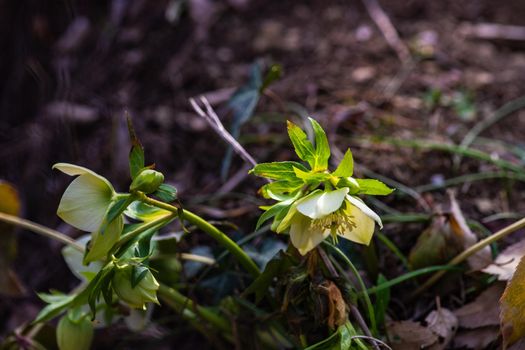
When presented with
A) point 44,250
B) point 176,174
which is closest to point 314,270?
point 176,174

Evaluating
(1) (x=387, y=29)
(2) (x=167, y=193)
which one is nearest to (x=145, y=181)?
(2) (x=167, y=193)

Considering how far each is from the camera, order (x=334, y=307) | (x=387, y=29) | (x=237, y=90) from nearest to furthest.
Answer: (x=334, y=307)
(x=237, y=90)
(x=387, y=29)

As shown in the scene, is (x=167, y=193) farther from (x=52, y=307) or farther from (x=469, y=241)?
(x=469, y=241)

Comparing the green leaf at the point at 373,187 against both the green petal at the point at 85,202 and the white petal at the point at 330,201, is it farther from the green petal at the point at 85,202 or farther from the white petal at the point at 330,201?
the green petal at the point at 85,202

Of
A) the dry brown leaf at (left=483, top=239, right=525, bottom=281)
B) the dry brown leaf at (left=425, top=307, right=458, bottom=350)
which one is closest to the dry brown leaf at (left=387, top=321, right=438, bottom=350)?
the dry brown leaf at (left=425, top=307, right=458, bottom=350)

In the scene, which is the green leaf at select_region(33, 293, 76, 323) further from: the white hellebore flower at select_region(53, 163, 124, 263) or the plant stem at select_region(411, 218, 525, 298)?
the plant stem at select_region(411, 218, 525, 298)

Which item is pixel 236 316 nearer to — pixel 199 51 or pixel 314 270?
pixel 314 270
